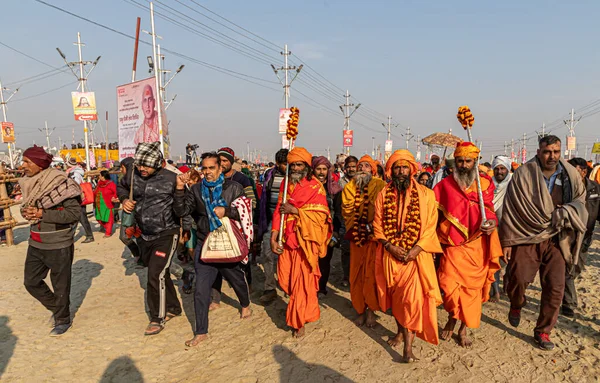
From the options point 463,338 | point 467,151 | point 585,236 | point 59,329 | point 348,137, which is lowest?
point 59,329

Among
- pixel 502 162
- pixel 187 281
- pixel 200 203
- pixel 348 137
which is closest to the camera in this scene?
pixel 200 203

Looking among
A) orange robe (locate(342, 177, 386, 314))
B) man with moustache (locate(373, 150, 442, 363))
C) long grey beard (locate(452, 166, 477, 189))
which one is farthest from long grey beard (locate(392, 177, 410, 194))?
long grey beard (locate(452, 166, 477, 189))

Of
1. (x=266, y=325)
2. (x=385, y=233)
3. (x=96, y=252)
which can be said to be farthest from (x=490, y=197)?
A: (x=96, y=252)

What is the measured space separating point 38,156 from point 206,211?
2010mm

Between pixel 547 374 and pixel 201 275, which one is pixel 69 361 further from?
pixel 547 374

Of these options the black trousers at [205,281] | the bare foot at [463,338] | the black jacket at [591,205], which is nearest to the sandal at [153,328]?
the black trousers at [205,281]

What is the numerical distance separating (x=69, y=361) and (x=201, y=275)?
59.8 inches

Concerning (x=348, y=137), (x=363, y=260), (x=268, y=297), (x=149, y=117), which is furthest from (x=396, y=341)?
(x=348, y=137)

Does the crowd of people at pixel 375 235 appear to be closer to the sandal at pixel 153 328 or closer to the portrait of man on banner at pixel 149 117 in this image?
the sandal at pixel 153 328

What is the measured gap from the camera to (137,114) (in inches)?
478

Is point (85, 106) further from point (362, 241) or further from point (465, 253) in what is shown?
point (465, 253)

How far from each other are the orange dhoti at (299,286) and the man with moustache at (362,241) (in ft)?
1.75

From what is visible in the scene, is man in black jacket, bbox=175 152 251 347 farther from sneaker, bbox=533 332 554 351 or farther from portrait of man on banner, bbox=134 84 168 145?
portrait of man on banner, bbox=134 84 168 145

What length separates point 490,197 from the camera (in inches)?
157
